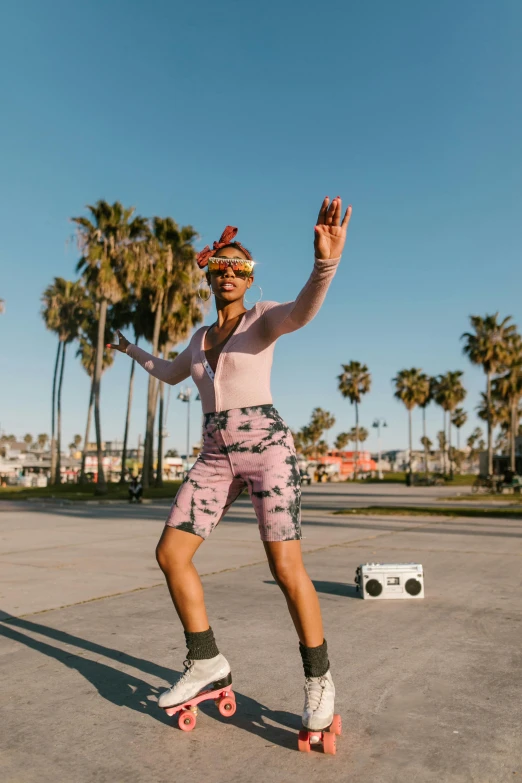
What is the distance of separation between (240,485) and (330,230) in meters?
A: 1.20

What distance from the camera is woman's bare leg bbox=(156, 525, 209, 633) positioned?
283 cm

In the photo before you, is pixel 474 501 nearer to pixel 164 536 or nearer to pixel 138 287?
pixel 138 287

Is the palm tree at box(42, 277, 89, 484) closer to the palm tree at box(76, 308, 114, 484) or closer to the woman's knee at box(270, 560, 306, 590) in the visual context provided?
the palm tree at box(76, 308, 114, 484)

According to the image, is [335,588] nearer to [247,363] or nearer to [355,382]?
[247,363]

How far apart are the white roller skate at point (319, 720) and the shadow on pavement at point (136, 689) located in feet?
0.32

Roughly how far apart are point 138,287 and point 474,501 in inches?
715

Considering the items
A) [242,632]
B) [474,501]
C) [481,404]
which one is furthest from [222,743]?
[481,404]

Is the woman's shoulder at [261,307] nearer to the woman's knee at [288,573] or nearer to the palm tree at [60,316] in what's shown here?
the woman's knee at [288,573]

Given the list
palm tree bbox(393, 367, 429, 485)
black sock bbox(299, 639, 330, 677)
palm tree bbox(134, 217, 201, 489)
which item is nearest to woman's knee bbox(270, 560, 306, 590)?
black sock bbox(299, 639, 330, 677)

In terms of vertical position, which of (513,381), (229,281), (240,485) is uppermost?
(513,381)

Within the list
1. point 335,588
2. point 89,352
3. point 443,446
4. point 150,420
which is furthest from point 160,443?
point 443,446

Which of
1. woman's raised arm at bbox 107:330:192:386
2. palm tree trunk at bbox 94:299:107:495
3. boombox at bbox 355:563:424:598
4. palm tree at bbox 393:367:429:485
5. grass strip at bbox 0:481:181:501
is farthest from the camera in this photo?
palm tree at bbox 393:367:429:485

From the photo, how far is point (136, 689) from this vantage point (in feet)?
11.0

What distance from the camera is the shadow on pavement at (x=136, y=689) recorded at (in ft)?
9.31
